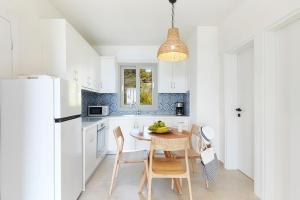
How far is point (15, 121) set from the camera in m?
1.83

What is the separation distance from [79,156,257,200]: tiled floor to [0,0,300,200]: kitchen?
2 centimetres

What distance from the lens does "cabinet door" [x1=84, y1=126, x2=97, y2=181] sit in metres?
2.78

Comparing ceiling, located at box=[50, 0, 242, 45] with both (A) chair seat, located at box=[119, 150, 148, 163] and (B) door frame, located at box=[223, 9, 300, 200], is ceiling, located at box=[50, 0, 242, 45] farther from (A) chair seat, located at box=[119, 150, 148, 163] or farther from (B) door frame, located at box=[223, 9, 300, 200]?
(A) chair seat, located at box=[119, 150, 148, 163]

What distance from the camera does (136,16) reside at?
3.28 meters

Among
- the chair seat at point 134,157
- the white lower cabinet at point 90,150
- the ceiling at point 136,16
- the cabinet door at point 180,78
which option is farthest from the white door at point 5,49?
the cabinet door at point 180,78

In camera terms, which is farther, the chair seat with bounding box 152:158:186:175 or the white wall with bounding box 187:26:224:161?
the white wall with bounding box 187:26:224:161

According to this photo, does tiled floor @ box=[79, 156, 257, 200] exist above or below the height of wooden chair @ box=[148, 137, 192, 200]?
A: below

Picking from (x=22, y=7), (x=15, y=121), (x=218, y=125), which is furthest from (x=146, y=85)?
(x=15, y=121)

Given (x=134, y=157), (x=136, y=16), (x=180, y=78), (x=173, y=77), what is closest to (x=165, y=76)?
(x=173, y=77)

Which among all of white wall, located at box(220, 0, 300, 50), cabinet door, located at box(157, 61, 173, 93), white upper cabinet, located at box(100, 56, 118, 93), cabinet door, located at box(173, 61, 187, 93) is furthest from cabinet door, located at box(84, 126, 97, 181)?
white wall, located at box(220, 0, 300, 50)

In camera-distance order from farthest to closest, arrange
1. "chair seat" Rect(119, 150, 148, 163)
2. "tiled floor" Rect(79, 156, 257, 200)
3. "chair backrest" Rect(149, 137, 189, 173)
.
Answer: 1. "chair seat" Rect(119, 150, 148, 163)
2. "tiled floor" Rect(79, 156, 257, 200)
3. "chair backrest" Rect(149, 137, 189, 173)

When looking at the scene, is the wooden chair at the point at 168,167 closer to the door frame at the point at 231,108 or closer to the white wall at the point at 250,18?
the door frame at the point at 231,108

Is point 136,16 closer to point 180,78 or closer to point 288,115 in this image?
point 180,78

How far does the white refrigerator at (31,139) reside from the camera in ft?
6.01
